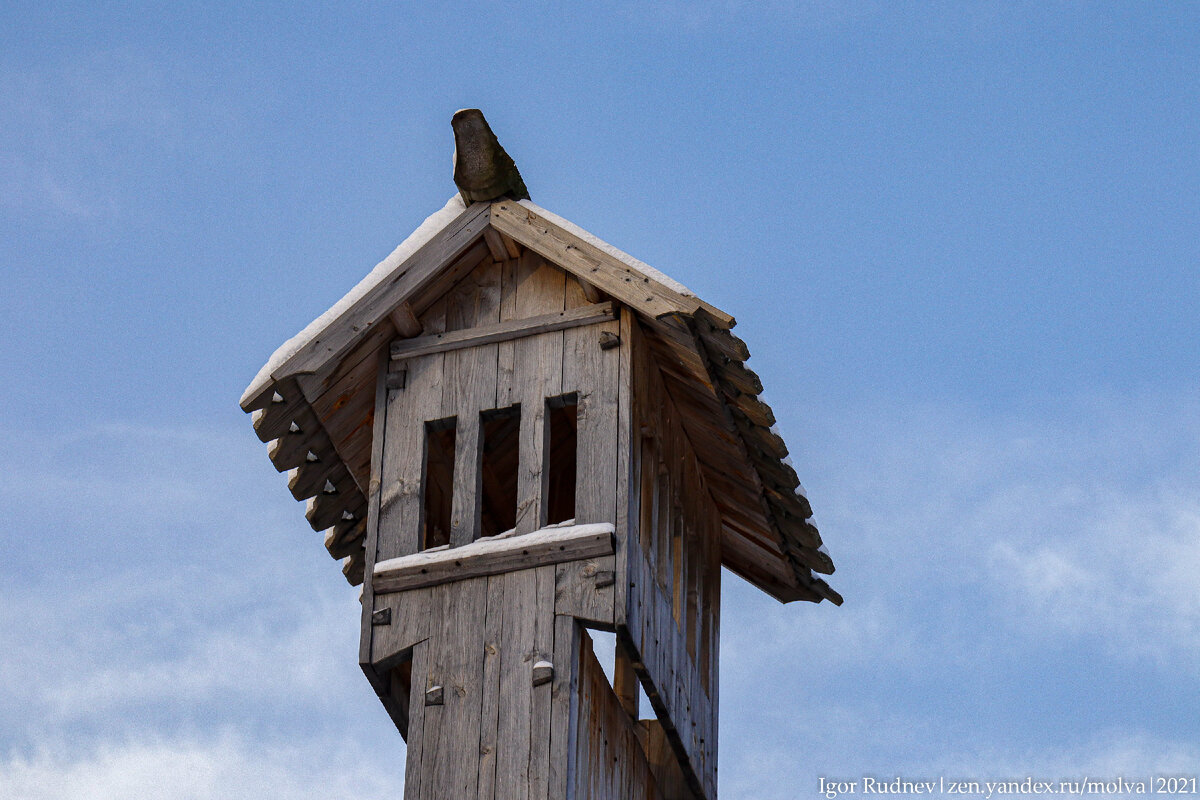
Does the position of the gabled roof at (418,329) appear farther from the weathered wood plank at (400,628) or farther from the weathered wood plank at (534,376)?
the weathered wood plank at (400,628)

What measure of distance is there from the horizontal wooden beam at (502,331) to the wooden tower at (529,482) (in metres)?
0.02

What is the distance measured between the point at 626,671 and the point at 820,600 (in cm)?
245

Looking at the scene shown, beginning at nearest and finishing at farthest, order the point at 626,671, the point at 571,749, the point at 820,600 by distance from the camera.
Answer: the point at 571,749, the point at 626,671, the point at 820,600

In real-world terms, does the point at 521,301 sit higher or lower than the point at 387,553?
higher

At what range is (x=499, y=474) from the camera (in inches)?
611

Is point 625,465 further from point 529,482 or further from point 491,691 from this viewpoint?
point 491,691

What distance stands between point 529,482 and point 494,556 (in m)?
0.59

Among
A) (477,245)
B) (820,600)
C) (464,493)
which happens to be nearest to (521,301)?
(477,245)

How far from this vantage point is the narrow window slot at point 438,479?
13164 millimetres

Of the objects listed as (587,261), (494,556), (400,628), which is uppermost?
(587,261)

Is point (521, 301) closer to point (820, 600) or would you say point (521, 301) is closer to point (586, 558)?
point (586, 558)

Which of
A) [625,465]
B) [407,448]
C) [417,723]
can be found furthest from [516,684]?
[407,448]

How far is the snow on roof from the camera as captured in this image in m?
12.8

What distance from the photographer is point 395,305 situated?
1319 cm
